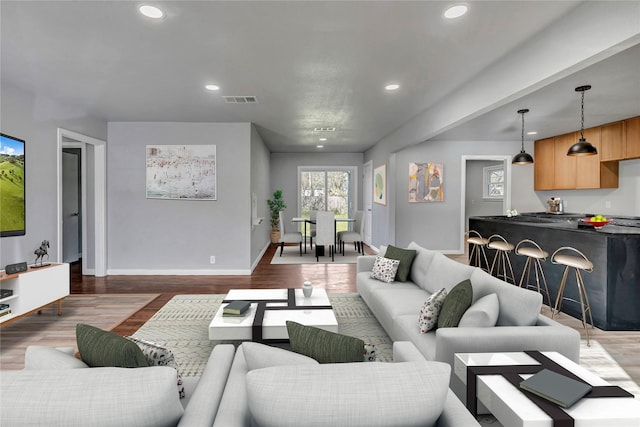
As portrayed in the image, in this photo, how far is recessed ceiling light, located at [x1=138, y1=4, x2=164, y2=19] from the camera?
234cm

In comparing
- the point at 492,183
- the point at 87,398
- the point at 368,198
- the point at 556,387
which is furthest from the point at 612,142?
the point at 87,398

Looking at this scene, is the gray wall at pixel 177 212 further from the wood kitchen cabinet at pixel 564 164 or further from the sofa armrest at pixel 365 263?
the wood kitchen cabinet at pixel 564 164

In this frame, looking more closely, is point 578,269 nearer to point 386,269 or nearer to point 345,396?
point 386,269

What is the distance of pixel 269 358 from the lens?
49.4 inches

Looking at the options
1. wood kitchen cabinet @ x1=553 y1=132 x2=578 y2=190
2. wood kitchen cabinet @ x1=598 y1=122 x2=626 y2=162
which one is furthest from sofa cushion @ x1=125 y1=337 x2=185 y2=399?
wood kitchen cabinet @ x1=553 y1=132 x2=578 y2=190

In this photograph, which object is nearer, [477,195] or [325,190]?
[325,190]

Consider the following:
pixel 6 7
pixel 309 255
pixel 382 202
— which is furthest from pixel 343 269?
pixel 6 7

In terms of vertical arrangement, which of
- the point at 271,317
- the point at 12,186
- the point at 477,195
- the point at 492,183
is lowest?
the point at 271,317

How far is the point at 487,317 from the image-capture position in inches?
82.4

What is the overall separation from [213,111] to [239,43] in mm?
2384

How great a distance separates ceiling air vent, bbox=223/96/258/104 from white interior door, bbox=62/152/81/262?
395cm

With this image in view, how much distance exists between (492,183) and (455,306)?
9008 millimetres

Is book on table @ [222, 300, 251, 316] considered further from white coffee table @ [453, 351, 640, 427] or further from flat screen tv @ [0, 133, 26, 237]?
flat screen tv @ [0, 133, 26, 237]

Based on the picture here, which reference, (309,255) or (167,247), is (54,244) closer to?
(167,247)
